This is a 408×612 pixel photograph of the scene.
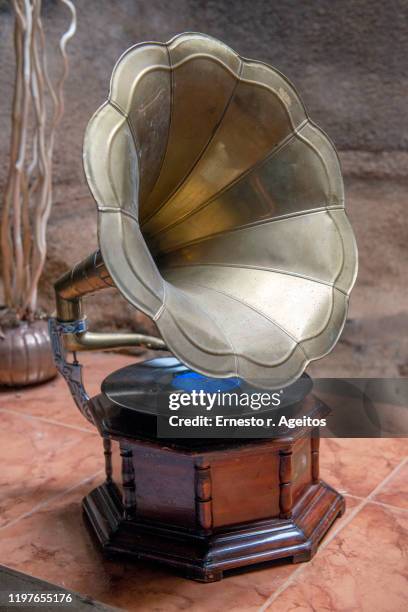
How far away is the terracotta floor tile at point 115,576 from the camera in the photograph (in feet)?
3.99

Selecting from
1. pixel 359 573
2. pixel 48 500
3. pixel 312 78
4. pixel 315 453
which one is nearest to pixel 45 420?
pixel 48 500

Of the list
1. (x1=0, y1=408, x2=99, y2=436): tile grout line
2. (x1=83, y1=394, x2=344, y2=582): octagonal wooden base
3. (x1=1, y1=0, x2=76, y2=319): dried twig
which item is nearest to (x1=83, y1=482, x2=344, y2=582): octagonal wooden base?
(x1=83, y1=394, x2=344, y2=582): octagonal wooden base

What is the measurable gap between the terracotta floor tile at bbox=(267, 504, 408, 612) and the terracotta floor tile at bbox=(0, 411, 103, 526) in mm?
666

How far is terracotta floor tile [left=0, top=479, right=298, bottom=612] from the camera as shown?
3.99 feet

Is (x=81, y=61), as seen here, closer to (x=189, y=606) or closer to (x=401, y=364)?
(x=401, y=364)

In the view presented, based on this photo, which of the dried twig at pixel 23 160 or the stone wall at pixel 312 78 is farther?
the stone wall at pixel 312 78

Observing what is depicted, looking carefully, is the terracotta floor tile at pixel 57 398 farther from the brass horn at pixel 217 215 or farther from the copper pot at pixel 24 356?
the brass horn at pixel 217 215

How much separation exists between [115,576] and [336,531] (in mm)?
481

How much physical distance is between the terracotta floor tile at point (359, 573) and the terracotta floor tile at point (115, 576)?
5 cm

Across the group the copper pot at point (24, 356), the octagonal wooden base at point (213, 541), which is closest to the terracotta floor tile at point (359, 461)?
the octagonal wooden base at point (213, 541)

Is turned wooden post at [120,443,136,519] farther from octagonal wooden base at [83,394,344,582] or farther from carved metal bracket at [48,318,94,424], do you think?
carved metal bracket at [48,318,94,424]

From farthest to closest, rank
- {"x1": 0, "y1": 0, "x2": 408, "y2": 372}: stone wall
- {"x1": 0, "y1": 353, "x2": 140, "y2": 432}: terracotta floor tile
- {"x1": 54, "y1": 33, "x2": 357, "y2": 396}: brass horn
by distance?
{"x1": 0, "y1": 0, "x2": 408, "y2": 372}: stone wall
{"x1": 0, "y1": 353, "x2": 140, "y2": 432}: terracotta floor tile
{"x1": 54, "y1": 33, "x2": 357, "y2": 396}: brass horn

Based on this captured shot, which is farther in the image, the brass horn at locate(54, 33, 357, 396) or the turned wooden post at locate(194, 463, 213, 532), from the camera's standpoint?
the turned wooden post at locate(194, 463, 213, 532)

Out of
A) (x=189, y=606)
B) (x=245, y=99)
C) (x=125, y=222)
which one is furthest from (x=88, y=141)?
(x=189, y=606)
